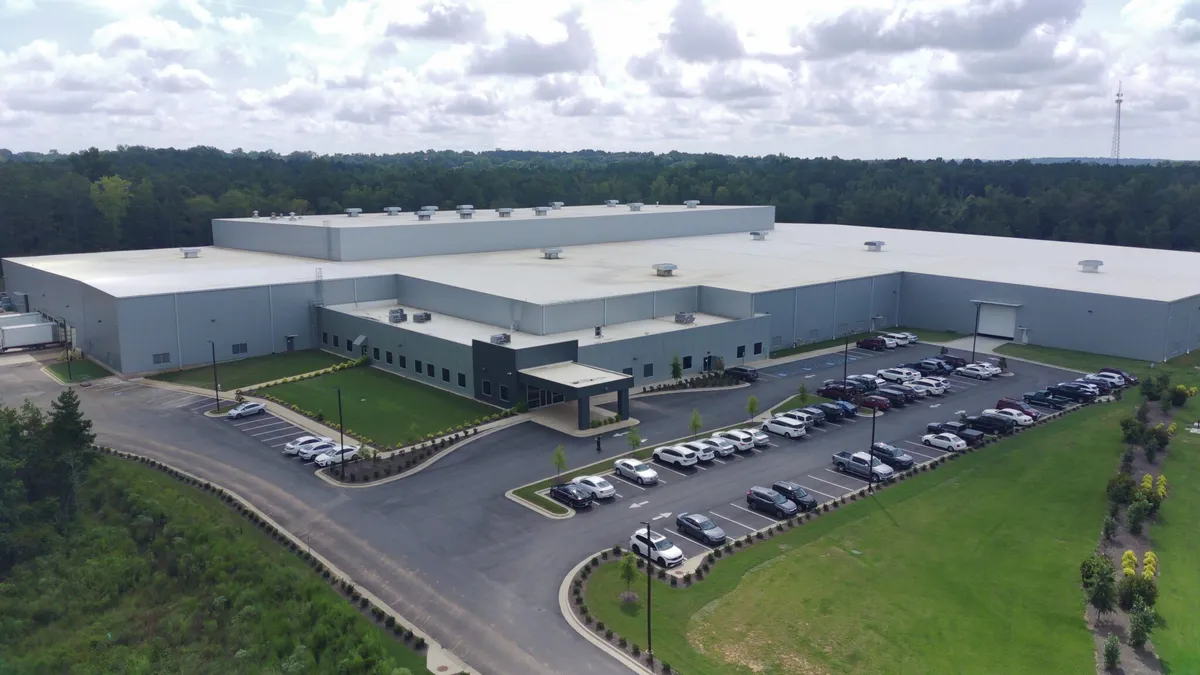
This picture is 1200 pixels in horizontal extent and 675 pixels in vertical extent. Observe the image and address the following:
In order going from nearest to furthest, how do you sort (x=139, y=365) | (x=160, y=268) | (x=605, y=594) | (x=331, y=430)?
(x=605, y=594), (x=331, y=430), (x=139, y=365), (x=160, y=268)

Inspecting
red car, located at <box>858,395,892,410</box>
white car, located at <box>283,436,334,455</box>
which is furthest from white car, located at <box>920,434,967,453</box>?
white car, located at <box>283,436,334,455</box>

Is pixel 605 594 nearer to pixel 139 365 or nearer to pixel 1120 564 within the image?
pixel 1120 564

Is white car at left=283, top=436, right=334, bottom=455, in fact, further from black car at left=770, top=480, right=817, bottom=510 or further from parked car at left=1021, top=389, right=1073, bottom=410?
parked car at left=1021, top=389, right=1073, bottom=410

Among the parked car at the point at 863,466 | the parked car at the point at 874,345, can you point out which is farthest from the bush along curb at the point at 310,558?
the parked car at the point at 874,345

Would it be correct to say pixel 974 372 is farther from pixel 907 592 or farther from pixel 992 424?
pixel 907 592

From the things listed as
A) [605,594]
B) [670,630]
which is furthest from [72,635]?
[670,630]
